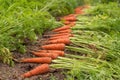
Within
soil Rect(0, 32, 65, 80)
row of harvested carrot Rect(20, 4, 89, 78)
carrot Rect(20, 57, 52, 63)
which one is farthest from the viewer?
carrot Rect(20, 57, 52, 63)

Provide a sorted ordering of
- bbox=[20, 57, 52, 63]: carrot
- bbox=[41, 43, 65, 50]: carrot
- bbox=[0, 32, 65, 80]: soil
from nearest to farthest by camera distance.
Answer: bbox=[0, 32, 65, 80]: soil
bbox=[20, 57, 52, 63]: carrot
bbox=[41, 43, 65, 50]: carrot

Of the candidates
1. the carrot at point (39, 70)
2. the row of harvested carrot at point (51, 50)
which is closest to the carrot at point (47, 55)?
the row of harvested carrot at point (51, 50)

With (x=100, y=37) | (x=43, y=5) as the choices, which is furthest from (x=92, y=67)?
(x=43, y=5)

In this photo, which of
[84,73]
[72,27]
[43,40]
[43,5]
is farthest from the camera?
[43,5]

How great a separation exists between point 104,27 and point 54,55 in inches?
40.7

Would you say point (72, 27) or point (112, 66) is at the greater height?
point (72, 27)

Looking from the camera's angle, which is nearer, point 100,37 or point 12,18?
point 12,18

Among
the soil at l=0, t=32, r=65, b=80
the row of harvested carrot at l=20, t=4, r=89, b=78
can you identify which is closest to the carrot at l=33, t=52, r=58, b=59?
the row of harvested carrot at l=20, t=4, r=89, b=78

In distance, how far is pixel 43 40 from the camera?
3928 millimetres

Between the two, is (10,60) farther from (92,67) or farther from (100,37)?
(100,37)

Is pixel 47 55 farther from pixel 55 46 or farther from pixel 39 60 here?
pixel 55 46

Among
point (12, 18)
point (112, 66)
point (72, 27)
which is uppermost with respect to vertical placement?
point (12, 18)

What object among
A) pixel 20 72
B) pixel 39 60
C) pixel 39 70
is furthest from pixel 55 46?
pixel 20 72

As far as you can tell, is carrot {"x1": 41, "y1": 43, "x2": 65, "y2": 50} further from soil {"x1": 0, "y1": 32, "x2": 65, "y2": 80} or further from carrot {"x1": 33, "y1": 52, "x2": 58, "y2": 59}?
soil {"x1": 0, "y1": 32, "x2": 65, "y2": 80}
